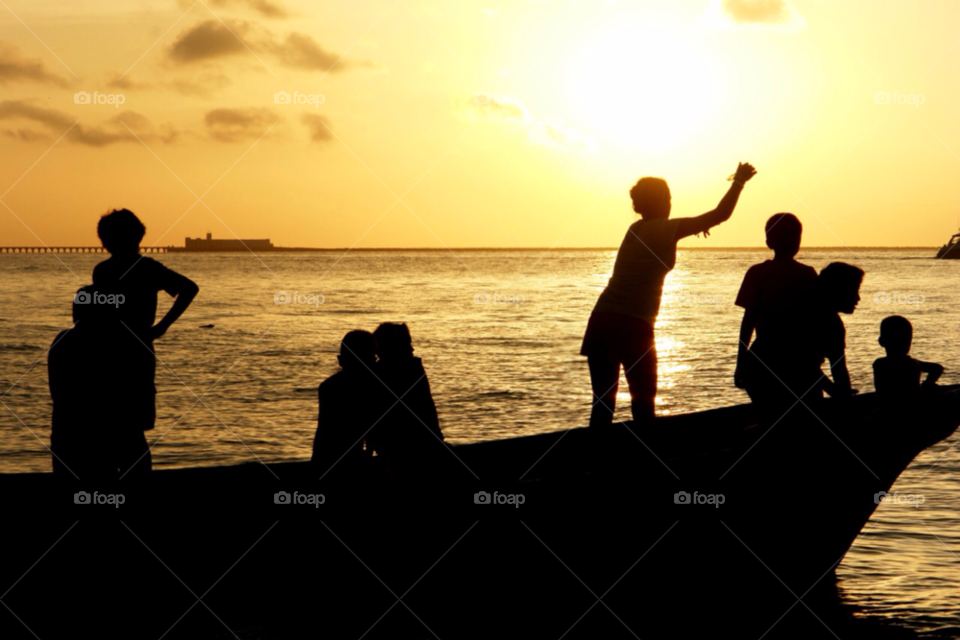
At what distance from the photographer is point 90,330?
464 centimetres

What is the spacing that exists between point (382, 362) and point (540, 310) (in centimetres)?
3619

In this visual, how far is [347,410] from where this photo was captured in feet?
17.5

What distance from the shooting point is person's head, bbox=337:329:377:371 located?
530 centimetres

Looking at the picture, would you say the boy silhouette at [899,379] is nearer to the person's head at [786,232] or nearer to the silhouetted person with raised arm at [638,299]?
the person's head at [786,232]

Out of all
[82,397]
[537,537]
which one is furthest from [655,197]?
[82,397]

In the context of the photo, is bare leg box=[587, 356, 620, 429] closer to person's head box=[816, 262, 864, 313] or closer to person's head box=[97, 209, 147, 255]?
person's head box=[816, 262, 864, 313]

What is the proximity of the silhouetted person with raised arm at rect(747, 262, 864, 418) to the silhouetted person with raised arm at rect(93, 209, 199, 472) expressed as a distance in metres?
3.33

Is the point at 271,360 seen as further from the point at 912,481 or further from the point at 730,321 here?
the point at 730,321

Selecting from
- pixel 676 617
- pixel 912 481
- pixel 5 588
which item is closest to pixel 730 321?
pixel 912 481

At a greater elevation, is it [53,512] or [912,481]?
[53,512]

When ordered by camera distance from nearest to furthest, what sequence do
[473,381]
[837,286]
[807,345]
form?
[837,286]
[807,345]
[473,381]

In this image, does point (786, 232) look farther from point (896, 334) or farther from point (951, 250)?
point (951, 250)

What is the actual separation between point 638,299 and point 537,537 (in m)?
1.58

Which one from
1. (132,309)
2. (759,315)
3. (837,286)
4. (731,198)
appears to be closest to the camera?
(731,198)
